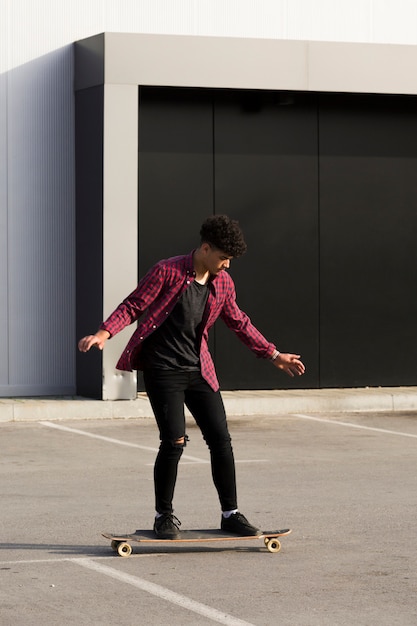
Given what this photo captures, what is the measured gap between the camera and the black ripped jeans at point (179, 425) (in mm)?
7887

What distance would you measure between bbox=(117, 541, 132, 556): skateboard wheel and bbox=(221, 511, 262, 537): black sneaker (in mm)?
576

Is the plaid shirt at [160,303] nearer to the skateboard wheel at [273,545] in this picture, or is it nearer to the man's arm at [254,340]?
the man's arm at [254,340]

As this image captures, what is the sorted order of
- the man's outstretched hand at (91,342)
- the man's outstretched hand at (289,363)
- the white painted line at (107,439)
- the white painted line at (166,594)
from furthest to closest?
the white painted line at (107,439), the man's outstretched hand at (289,363), the man's outstretched hand at (91,342), the white painted line at (166,594)

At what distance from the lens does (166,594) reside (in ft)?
22.2

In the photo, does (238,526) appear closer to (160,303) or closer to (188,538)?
(188,538)

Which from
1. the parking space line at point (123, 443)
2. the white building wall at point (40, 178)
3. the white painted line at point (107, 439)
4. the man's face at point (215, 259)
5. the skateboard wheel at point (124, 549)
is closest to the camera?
the skateboard wheel at point (124, 549)

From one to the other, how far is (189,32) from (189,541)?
10417 mm

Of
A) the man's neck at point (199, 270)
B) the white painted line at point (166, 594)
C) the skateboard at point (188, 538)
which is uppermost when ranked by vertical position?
the man's neck at point (199, 270)

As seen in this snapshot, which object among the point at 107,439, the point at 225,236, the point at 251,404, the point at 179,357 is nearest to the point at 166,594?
the point at 179,357

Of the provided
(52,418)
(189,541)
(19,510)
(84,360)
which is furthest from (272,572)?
(84,360)

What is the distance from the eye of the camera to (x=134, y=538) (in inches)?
306

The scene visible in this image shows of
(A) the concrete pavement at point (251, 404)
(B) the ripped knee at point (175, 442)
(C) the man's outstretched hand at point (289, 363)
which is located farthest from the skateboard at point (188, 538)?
(A) the concrete pavement at point (251, 404)

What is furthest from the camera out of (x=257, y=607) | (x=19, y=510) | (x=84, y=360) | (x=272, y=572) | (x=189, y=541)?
(x=84, y=360)

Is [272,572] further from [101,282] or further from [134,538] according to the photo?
[101,282]
